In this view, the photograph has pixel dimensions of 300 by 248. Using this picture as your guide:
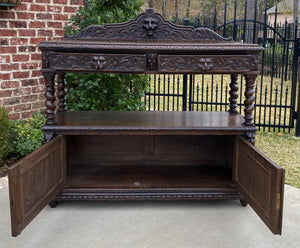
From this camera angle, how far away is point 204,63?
2.91m

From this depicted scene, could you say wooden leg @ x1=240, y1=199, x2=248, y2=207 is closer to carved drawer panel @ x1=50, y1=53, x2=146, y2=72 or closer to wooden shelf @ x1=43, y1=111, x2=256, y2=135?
wooden shelf @ x1=43, y1=111, x2=256, y2=135

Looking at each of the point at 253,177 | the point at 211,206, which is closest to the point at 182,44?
the point at 253,177

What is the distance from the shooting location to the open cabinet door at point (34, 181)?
2131 mm

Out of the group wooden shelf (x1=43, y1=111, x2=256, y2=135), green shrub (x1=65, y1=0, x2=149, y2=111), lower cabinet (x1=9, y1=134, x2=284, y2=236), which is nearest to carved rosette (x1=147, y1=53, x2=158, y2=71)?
wooden shelf (x1=43, y1=111, x2=256, y2=135)

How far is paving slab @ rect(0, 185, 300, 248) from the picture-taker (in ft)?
8.53

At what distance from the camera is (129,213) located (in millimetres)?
3086

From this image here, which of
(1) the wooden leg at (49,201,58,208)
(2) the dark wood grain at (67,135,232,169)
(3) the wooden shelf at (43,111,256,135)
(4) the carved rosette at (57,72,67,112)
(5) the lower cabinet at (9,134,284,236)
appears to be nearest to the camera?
(5) the lower cabinet at (9,134,284,236)

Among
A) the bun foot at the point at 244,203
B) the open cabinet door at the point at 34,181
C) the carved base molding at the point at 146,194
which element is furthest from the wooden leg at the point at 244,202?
the open cabinet door at the point at 34,181

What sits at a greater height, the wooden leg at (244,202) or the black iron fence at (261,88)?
the black iron fence at (261,88)

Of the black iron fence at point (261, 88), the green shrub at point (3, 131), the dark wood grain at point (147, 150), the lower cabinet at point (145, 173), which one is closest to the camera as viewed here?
the lower cabinet at point (145, 173)

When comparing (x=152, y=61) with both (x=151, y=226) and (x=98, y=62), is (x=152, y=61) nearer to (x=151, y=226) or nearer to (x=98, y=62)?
(x=98, y=62)

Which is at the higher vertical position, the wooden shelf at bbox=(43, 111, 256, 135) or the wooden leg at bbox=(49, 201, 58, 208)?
the wooden shelf at bbox=(43, 111, 256, 135)

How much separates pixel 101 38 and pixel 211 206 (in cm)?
174

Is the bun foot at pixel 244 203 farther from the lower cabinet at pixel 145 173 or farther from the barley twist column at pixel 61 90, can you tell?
the barley twist column at pixel 61 90
